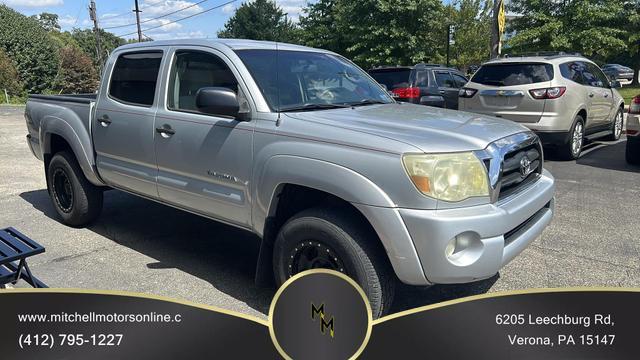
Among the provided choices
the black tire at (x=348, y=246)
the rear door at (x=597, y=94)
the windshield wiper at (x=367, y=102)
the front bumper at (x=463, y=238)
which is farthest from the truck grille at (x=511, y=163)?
the rear door at (x=597, y=94)

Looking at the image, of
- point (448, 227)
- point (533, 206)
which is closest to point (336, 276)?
point (448, 227)

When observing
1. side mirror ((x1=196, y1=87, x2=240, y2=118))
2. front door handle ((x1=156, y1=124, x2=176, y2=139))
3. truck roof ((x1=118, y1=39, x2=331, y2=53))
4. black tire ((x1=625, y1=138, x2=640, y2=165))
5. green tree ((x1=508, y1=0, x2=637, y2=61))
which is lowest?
black tire ((x1=625, y1=138, x2=640, y2=165))

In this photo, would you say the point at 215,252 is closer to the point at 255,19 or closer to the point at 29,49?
the point at 29,49

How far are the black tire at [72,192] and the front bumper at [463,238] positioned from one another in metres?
3.66

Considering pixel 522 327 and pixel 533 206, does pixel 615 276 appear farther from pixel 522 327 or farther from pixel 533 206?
pixel 522 327

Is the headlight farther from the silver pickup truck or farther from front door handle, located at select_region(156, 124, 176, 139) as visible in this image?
front door handle, located at select_region(156, 124, 176, 139)

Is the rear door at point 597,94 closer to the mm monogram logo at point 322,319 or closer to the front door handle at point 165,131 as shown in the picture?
the front door handle at point 165,131

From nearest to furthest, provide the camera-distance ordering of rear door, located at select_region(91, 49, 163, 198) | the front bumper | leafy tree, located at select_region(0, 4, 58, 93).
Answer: the front bumper → rear door, located at select_region(91, 49, 163, 198) → leafy tree, located at select_region(0, 4, 58, 93)

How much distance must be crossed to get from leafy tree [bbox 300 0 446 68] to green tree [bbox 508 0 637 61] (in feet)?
18.9

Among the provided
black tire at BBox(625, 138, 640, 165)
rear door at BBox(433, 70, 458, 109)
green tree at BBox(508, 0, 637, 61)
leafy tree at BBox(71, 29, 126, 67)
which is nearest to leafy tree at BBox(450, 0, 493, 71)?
green tree at BBox(508, 0, 637, 61)

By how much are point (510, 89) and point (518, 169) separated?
19.2 feet

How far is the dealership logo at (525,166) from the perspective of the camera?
3287mm

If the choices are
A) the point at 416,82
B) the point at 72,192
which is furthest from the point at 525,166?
the point at 416,82

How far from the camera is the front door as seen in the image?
139 inches
